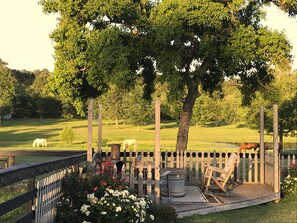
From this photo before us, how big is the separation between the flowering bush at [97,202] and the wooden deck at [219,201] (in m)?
1.47

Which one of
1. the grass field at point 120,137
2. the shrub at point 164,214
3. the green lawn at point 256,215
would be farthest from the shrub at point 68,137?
the shrub at point 164,214

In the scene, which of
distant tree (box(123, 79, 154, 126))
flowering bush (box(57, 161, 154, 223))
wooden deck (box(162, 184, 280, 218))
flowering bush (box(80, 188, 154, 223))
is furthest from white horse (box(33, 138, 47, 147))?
flowering bush (box(80, 188, 154, 223))

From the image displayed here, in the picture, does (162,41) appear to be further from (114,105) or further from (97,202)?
(114,105)

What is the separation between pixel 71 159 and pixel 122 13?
23.6ft

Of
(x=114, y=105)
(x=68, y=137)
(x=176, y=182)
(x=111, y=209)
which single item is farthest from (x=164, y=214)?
(x=114, y=105)

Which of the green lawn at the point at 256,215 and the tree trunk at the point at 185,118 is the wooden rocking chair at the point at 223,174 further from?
the tree trunk at the point at 185,118

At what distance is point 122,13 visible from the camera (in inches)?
548

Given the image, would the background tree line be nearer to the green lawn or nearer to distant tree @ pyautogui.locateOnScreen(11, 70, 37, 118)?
distant tree @ pyautogui.locateOnScreen(11, 70, 37, 118)

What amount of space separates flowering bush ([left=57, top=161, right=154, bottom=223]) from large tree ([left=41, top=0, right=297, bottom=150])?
6565 millimetres

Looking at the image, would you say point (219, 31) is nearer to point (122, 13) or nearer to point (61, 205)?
point (122, 13)

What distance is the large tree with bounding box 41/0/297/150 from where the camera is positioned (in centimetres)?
1362

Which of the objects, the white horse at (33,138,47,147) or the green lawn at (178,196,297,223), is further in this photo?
the white horse at (33,138,47,147)

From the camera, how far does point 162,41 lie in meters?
13.5

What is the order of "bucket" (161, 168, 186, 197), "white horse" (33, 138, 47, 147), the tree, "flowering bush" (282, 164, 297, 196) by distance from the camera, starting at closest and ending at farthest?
1. "bucket" (161, 168, 186, 197)
2. "flowering bush" (282, 164, 297, 196)
3. "white horse" (33, 138, 47, 147)
4. the tree
